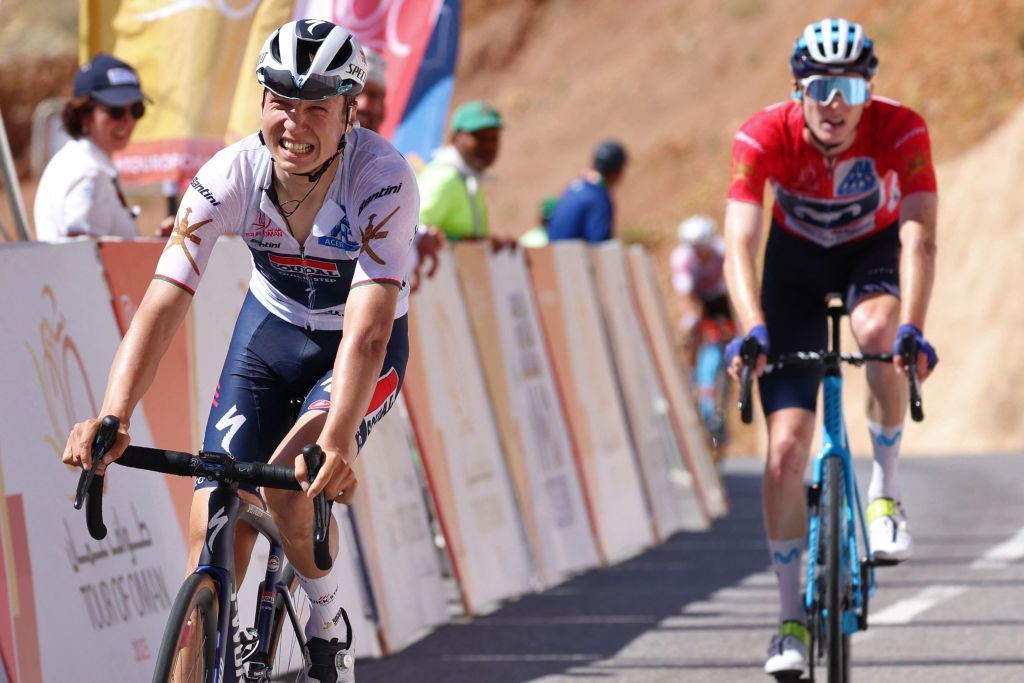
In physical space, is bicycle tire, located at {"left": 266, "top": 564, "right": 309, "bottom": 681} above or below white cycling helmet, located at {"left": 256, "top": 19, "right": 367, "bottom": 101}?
below

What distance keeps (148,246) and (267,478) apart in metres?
2.74

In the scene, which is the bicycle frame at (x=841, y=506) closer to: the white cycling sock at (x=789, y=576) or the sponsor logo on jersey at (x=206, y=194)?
the white cycling sock at (x=789, y=576)

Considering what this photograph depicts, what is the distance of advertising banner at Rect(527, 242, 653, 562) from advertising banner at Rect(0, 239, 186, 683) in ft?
17.0

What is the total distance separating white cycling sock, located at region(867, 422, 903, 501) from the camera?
6766 mm

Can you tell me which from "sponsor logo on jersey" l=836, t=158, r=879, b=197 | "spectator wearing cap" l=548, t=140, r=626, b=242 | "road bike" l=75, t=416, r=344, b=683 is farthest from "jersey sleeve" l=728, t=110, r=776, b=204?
"spectator wearing cap" l=548, t=140, r=626, b=242

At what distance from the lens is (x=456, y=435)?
9438 mm

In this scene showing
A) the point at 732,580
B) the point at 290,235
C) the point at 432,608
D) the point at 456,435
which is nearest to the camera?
the point at 290,235

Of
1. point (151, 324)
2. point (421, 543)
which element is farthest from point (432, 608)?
point (151, 324)

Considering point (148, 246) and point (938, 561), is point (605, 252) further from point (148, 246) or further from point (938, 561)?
point (148, 246)

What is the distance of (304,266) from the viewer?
518 centimetres

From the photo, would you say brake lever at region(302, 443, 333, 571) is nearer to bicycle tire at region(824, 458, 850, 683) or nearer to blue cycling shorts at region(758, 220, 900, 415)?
bicycle tire at region(824, 458, 850, 683)

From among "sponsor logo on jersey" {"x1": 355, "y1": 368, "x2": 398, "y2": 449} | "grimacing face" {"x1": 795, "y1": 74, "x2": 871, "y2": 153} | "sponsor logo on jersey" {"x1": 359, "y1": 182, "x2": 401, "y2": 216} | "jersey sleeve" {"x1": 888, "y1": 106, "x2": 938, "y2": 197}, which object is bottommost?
"sponsor logo on jersey" {"x1": 355, "y1": 368, "x2": 398, "y2": 449}

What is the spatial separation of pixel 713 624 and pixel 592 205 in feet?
17.0

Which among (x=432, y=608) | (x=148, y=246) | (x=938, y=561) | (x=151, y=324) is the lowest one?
(x=938, y=561)
